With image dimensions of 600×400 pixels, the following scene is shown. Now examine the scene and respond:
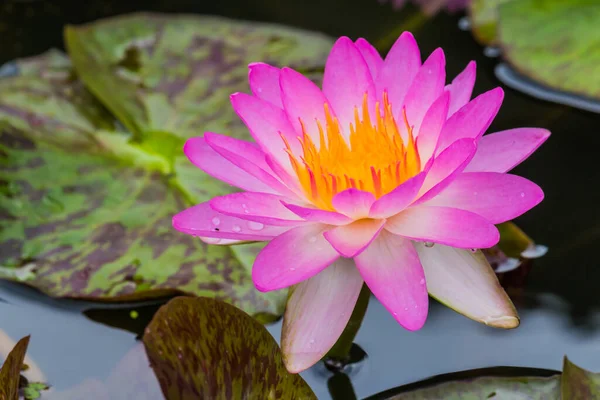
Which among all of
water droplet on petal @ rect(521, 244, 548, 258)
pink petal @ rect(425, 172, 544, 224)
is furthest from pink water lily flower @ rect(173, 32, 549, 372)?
water droplet on petal @ rect(521, 244, 548, 258)

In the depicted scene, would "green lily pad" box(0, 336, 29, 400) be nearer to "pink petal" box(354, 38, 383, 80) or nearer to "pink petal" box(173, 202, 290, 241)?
"pink petal" box(173, 202, 290, 241)

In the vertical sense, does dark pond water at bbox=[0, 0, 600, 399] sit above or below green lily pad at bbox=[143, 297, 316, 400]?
below

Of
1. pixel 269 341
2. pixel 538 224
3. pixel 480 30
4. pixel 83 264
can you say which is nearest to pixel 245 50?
pixel 480 30

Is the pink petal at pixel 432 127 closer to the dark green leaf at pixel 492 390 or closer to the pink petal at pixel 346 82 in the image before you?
the pink petal at pixel 346 82

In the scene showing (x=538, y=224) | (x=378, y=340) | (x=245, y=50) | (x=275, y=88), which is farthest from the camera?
(x=245, y=50)

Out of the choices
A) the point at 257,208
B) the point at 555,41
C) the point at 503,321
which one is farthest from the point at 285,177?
the point at 555,41

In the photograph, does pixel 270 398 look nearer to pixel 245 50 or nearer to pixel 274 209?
pixel 274 209

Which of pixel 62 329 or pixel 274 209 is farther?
pixel 62 329

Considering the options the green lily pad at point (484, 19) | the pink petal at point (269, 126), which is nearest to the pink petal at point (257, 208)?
the pink petal at point (269, 126)
